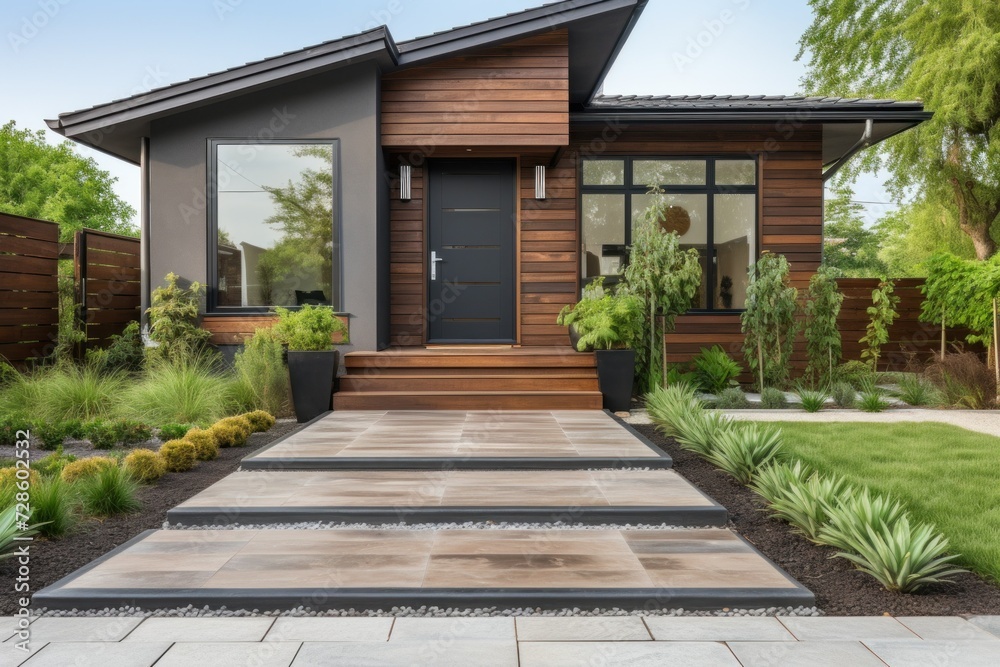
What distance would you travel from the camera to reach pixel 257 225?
279 inches

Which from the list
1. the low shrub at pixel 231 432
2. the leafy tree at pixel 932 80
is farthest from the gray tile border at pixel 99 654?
the leafy tree at pixel 932 80

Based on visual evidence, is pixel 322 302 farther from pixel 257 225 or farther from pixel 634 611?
→ pixel 634 611

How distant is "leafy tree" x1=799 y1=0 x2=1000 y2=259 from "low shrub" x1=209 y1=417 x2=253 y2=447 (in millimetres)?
14505

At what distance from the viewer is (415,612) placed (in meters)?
2.34

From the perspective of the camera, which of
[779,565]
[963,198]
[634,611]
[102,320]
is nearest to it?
[634,611]

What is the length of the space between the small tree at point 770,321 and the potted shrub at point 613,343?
1.62 m

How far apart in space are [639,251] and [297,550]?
5277 millimetres

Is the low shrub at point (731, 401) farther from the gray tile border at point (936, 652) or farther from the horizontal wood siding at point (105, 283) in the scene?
the horizontal wood siding at point (105, 283)

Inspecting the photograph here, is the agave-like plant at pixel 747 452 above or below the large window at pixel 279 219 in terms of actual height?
below

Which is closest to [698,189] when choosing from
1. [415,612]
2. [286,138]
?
[286,138]

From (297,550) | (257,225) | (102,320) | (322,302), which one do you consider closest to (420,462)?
(297,550)

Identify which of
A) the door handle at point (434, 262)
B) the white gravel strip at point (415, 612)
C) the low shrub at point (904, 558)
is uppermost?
the door handle at point (434, 262)

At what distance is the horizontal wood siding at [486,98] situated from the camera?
7.45m

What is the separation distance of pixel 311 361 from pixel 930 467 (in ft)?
15.4
